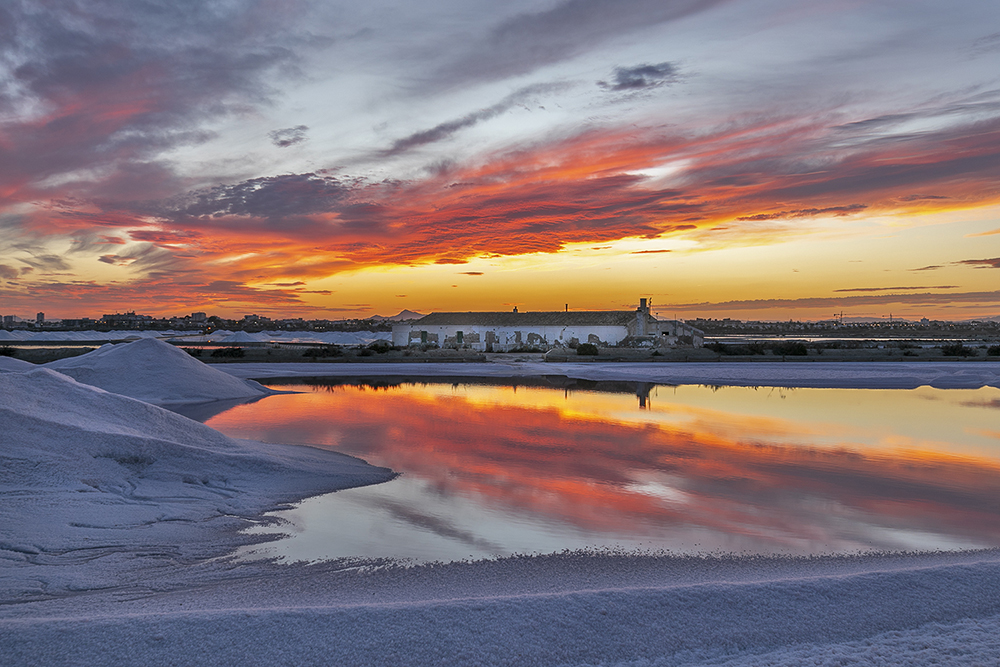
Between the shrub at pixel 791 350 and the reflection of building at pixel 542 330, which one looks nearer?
the shrub at pixel 791 350

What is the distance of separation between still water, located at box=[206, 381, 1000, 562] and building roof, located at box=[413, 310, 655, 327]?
100ft

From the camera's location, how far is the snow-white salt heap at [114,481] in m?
4.93

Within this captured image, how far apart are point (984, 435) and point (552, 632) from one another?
1265 centimetres

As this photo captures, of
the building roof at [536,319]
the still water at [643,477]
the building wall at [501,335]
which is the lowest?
the still water at [643,477]

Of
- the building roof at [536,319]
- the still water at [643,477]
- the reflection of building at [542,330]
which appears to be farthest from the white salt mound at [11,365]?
the building roof at [536,319]

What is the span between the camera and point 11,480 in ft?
19.2

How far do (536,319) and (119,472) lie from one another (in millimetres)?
44988

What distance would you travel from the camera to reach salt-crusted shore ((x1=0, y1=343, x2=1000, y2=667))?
3170 mm

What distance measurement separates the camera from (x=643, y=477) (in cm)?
829

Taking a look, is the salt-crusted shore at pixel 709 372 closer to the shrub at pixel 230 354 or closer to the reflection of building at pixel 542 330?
the shrub at pixel 230 354

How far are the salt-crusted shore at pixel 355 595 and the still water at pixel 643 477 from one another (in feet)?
1.92

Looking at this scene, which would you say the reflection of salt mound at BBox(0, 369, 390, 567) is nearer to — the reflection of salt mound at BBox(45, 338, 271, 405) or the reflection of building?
the reflection of salt mound at BBox(45, 338, 271, 405)

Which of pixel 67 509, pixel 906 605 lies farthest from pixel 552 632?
pixel 67 509

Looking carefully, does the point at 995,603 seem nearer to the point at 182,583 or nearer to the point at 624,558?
the point at 624,558
